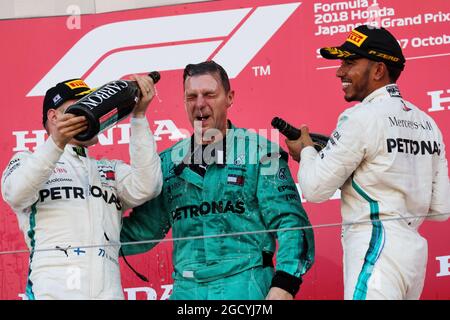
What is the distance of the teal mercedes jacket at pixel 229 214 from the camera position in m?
3.05

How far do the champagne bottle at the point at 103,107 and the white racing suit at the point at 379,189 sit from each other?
1.60 ft

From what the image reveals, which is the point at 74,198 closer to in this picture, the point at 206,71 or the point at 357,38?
the point at 206,71

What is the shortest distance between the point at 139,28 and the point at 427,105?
106 centimetres

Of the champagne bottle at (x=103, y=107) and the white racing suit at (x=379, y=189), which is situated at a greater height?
the champagne bottle at (x=103, y=107)

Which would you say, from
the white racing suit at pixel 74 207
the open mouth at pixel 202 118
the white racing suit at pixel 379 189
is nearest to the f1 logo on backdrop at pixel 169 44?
the open mouth at pixel 202 118

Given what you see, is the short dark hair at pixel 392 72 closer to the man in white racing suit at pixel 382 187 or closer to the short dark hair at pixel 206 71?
the man in white racing suit at pixel 382 187

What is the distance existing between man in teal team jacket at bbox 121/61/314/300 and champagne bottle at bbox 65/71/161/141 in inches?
13.3

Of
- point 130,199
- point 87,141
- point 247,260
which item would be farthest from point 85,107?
point 247,260

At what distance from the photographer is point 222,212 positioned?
313 centimetres

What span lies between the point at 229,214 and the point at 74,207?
433 millimetres

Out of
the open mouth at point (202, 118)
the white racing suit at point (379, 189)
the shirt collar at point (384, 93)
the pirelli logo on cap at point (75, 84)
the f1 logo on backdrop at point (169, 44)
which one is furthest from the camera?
the f1 logo on backdrop at point (169, 44)

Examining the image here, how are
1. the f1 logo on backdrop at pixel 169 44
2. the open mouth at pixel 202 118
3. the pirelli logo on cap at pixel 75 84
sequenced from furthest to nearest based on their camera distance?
the f1 logo on backdrop at pixel 169 44, the open mouth at pixel 202 118, the pirelli logo on cap at pixel 75 84

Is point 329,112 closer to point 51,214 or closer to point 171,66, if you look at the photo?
point 171,66

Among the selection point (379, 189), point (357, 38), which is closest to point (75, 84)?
point (357, 38)
